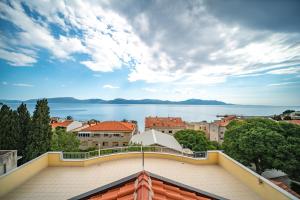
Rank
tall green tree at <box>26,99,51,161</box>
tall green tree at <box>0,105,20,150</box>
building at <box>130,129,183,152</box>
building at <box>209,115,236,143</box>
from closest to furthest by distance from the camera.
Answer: tall green tree at <box>0,105,20,150</box>, building at <box>130,129,183,152</box>, tall green tree at <box>26,99,51,161</box>, building at <box>209,115,236,143</box>

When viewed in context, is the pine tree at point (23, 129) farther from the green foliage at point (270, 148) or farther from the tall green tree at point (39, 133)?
the green foliage at point (270, 148)

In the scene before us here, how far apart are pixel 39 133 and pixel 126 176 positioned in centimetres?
1845

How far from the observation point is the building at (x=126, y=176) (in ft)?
15.6

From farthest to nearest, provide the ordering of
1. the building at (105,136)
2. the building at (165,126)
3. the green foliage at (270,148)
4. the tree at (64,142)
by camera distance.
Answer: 1. the building at (165,126)
2. the building at (105,136)
3. the tree at (64,142)
4. the green foliage at (270,148)

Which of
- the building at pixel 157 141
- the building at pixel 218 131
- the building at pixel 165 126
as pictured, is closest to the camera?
the building at pixel 157 141

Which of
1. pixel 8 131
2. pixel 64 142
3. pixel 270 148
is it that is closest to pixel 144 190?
pixel 270 148

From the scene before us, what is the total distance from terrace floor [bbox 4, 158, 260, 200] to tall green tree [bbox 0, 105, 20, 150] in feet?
46.2

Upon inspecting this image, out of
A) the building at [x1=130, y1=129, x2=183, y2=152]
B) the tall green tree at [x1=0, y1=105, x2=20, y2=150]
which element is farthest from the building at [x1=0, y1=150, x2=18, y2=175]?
the building at [x1=130, y1=129, x2=183, y2=152]

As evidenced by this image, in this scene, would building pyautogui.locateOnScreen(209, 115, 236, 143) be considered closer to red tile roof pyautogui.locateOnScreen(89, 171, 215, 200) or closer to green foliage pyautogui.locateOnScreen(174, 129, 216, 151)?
green foliage pyautogui.locateOnScreen(174, 129, 216, 151)

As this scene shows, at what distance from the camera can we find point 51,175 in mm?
6645

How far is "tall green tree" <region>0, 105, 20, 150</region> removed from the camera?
1736 cm

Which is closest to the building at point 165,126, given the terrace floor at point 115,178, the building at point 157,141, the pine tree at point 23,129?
the building at point 157,141

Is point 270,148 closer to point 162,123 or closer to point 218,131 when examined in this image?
point 162,123

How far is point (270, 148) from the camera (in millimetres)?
15734
